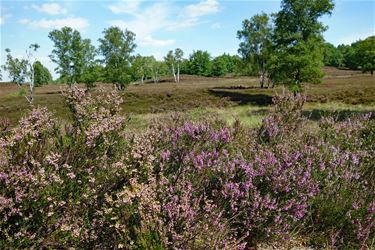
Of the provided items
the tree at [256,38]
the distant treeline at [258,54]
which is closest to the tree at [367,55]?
the distant treeline at [258,54]

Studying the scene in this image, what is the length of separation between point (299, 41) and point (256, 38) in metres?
26.1

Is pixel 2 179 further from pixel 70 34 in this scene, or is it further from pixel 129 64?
pixel 70 34

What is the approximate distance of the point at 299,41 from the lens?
113 ft

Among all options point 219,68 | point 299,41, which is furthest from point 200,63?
point 299,41

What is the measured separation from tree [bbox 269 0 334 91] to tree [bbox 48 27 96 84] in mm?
30988

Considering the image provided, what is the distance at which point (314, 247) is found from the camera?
169 inches

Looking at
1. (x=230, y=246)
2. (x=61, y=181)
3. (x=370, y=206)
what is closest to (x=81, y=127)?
(x=61, y=181)

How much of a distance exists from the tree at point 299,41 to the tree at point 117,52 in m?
24.8

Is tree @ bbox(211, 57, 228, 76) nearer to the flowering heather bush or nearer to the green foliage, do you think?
the green foliage

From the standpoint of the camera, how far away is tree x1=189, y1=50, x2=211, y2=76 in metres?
133

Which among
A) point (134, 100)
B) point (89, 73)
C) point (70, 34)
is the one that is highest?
point (70, 34)

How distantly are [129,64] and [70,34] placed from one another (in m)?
10.1

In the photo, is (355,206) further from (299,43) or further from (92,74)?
(92,74)

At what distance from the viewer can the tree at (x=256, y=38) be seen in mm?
59656
